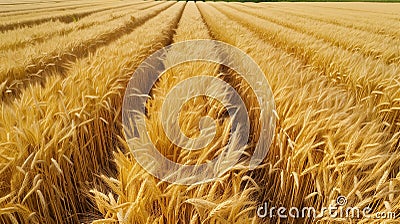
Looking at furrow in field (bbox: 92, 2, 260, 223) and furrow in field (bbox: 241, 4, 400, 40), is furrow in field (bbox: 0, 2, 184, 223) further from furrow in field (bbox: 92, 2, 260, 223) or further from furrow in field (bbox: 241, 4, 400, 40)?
furrow in field (bbox: 241, 4, 400, 40)

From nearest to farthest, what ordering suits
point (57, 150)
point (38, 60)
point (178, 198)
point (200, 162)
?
point (178, 198) → point (200, 162) → point (57, 150) → point (38, 60)

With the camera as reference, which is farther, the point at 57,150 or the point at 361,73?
the point at 361,73

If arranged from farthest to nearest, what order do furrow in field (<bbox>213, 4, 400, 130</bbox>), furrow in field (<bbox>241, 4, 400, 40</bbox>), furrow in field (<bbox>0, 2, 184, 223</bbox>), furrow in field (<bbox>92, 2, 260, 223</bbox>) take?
furrow in field (<bbox>241, 4, 400, 40</bbox>) → furrow in field (<bbox>213, 4, 400, 130</bbox>) → furrow in field (<bbox>0, 2, 184, 223</bbox>) → furrow in field (<bbox>92, 2, 260, 223</bbox>)

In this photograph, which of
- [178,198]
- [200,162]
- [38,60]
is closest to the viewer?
[178,198]

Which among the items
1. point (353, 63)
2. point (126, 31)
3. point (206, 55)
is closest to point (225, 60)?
point (206, 55)

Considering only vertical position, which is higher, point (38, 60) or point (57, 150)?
point (38, 60)

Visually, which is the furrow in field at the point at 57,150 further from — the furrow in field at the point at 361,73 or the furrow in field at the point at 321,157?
the furrow in field at the point at 361,73

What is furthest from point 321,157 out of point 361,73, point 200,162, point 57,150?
point 361,73

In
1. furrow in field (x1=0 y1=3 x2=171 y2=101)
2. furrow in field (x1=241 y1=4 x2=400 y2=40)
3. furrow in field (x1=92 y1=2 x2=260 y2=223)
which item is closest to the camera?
furrow in field (x1=92 y1=2 x2=260 y2=223)

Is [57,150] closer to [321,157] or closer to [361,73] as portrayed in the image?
[321,157]

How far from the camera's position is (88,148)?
2.10 m

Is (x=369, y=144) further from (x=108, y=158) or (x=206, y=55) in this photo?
(x=206, y=55)

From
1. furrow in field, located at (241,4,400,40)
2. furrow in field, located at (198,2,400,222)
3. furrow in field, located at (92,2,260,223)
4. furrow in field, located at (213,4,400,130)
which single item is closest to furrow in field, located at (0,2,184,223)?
furrow in field, located at (92,2,260,223)

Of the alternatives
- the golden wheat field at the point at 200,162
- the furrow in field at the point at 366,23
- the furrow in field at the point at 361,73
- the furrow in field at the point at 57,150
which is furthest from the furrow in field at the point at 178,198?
the furrow in field at the point at 366,23
